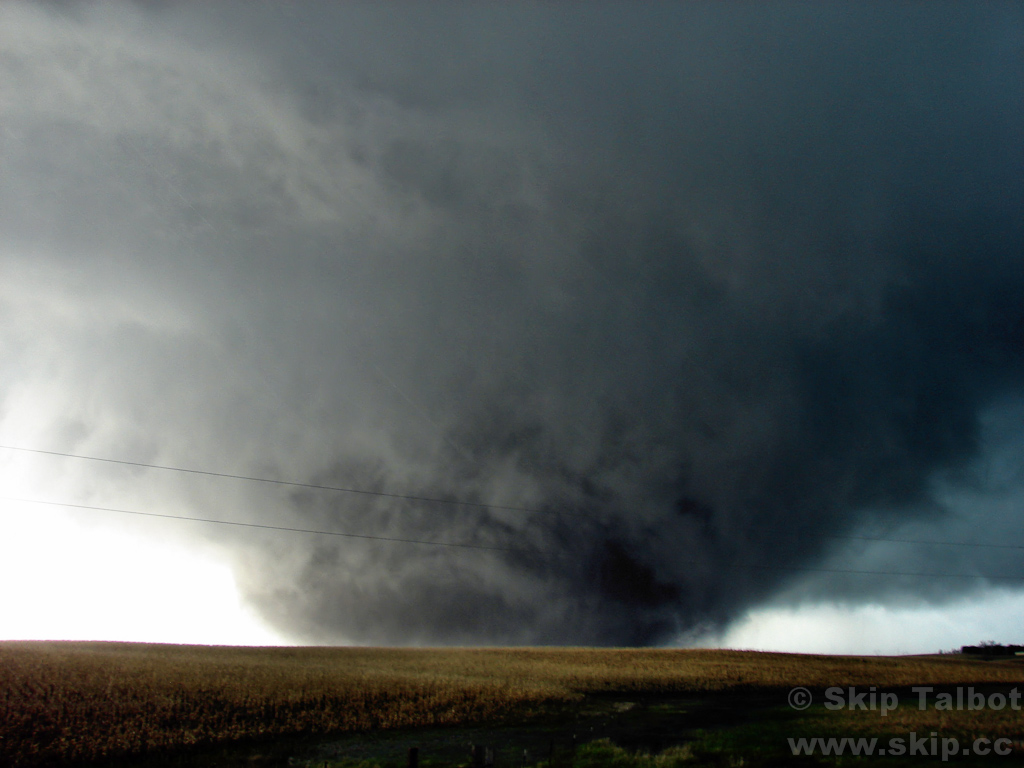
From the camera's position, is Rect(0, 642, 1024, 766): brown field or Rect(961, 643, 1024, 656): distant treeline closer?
Rect(0, 642, 1024, 766): brown field

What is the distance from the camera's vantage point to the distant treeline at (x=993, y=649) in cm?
14150

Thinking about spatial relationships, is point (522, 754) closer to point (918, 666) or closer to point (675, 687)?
point (675, 687)

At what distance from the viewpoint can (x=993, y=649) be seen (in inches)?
5846

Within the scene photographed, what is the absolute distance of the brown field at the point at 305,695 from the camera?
34969 mm

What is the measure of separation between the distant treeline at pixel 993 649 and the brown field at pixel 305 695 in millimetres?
80080

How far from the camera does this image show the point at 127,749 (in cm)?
3312

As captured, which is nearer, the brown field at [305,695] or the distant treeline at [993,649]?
the brown field at [305,695]

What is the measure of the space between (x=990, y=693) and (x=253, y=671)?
232ft

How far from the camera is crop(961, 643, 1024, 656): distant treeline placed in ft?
464

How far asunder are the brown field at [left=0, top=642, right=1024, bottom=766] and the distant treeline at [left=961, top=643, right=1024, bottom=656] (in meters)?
80.1

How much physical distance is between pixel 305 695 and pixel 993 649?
170328 millimetres

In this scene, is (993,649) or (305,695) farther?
(993,649)

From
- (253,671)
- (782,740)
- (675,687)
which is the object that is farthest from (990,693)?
(253,671)

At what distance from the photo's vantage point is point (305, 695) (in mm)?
47656
